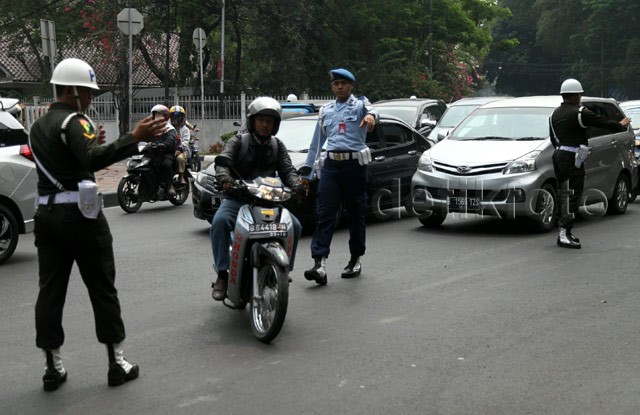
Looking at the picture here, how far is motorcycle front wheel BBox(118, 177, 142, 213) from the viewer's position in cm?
1418

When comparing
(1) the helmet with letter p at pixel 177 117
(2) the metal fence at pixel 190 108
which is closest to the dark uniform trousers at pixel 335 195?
(1) the helmet with letter p at pixel 177 117

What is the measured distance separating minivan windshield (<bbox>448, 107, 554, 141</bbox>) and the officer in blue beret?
4.03 metres

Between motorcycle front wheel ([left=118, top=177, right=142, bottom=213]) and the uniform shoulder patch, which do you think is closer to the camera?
the uniform shoulder patch

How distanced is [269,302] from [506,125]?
6896 millimetres

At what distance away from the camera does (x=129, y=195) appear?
46.9 ft

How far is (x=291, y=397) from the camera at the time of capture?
16.6 feet

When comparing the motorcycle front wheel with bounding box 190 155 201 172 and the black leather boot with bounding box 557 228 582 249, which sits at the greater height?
the motorcycle front wheel with bounding box 190 155 201 172

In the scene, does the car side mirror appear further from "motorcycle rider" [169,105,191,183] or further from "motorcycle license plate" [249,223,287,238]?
"motorcycle rider" [169,105,191,183]

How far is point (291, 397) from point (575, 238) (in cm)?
617

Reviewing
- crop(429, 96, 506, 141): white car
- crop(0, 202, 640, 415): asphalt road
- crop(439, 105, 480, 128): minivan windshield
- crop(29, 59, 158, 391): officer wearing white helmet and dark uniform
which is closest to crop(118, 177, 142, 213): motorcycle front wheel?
crop(0, 202, 640, 415): asphalt road

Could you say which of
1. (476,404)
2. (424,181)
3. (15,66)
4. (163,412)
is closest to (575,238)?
(424,181)


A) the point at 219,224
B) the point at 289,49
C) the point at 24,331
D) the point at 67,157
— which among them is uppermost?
the point at 289,49

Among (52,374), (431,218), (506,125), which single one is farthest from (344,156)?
(506,125)

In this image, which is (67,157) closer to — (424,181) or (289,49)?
(424,181)
